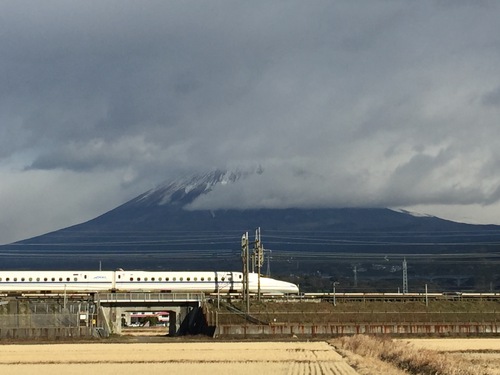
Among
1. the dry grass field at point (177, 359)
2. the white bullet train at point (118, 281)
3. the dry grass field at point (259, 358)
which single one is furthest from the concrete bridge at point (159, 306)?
A: the dry grass field at point (177, 359)

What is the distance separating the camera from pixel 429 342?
7006 centimetres

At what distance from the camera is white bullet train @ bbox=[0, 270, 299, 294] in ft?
349

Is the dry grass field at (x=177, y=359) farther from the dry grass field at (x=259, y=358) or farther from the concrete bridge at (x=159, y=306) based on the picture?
the concrete bridge at (x=159, y=306)

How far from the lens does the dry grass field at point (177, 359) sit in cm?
4697

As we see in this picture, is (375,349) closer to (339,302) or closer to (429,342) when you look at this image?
(429,342)

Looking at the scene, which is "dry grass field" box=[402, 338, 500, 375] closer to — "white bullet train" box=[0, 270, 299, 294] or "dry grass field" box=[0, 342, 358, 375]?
"dry grass field" box=[0, 342, 358, 375]

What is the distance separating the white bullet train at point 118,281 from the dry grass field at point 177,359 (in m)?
37.1

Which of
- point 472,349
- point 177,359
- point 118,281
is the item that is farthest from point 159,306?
point 177,359

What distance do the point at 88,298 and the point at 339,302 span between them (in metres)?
25.9

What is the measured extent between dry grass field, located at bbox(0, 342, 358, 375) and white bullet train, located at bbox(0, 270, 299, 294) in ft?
122

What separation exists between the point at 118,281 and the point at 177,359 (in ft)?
181

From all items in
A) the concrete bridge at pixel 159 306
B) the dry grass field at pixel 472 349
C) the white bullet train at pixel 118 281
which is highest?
the white bullet train at pixel 118 281

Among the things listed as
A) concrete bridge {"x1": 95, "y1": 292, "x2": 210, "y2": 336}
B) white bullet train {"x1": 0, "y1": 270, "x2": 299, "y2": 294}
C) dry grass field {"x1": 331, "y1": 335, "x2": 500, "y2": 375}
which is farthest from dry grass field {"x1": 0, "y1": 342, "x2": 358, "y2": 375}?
white bullet train {"x1": 0, "y1": 270, "x2": 299, "y2": 294}

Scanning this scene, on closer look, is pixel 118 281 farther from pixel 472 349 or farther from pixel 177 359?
pixel 472 349
